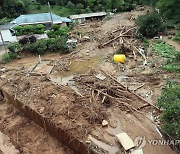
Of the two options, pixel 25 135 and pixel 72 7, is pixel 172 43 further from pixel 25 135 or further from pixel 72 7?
pixel 72 7

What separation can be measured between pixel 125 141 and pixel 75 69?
26.7ft

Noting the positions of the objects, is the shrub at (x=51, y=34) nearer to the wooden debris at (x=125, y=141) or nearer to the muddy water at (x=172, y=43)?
the muddy water at (x=172, y=43)

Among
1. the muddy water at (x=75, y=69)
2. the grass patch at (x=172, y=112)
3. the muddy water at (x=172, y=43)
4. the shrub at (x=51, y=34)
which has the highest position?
the grass patch at (x=172, y=112)

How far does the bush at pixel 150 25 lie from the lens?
22.7 meters

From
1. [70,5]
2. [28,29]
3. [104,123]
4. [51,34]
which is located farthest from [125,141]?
[70,5]

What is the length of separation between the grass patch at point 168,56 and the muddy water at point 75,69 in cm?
455

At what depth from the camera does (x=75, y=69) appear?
18.7 m

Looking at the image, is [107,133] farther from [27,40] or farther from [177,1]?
[177,1]

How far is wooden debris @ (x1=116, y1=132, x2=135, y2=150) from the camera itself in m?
11.4

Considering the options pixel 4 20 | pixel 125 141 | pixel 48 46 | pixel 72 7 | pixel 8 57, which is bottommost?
pixel 72 7

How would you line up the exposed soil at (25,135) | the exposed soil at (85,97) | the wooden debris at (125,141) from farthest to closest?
the exposed soil at (25,135) < the exposed soil at (85,97) < the wooden debris at (125,141)

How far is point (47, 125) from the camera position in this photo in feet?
46.3

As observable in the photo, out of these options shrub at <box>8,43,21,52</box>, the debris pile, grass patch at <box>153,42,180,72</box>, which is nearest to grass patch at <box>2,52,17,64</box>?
shrub at <box>8,43,21,52</box>

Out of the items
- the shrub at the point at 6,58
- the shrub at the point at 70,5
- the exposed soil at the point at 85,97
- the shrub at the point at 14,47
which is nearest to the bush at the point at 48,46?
the shrub at the point at 14,47
